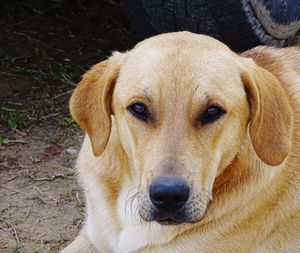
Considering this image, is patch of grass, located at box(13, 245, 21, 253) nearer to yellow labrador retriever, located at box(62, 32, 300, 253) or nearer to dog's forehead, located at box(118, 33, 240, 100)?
yellow labrador retriever, located at box(62, 32, 300, 253)

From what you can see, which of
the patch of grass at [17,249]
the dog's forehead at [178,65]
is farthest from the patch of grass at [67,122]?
the dog's forehead at [178,65]

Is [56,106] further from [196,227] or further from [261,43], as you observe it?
[196,227]

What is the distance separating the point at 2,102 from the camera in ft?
18.8

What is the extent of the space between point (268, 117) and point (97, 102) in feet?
2.45

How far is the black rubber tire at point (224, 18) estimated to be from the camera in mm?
5129

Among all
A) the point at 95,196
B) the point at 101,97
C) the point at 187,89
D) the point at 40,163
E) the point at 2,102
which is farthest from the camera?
the point at 2,102

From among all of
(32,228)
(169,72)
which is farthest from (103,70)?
(32,228)

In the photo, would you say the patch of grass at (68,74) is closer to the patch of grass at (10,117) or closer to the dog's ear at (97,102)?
the patch of grass at (10,117)

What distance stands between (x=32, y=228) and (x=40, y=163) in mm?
620

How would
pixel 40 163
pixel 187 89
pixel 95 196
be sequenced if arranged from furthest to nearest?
pixel 40 163 → pixel 95 196 → pixel 187 89

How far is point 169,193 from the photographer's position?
3328mm

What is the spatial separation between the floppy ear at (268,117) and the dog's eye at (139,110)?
1.51ft

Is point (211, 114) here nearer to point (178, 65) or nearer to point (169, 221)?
point (178, 65)

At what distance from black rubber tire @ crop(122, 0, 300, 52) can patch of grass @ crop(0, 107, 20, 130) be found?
1.00 metres
